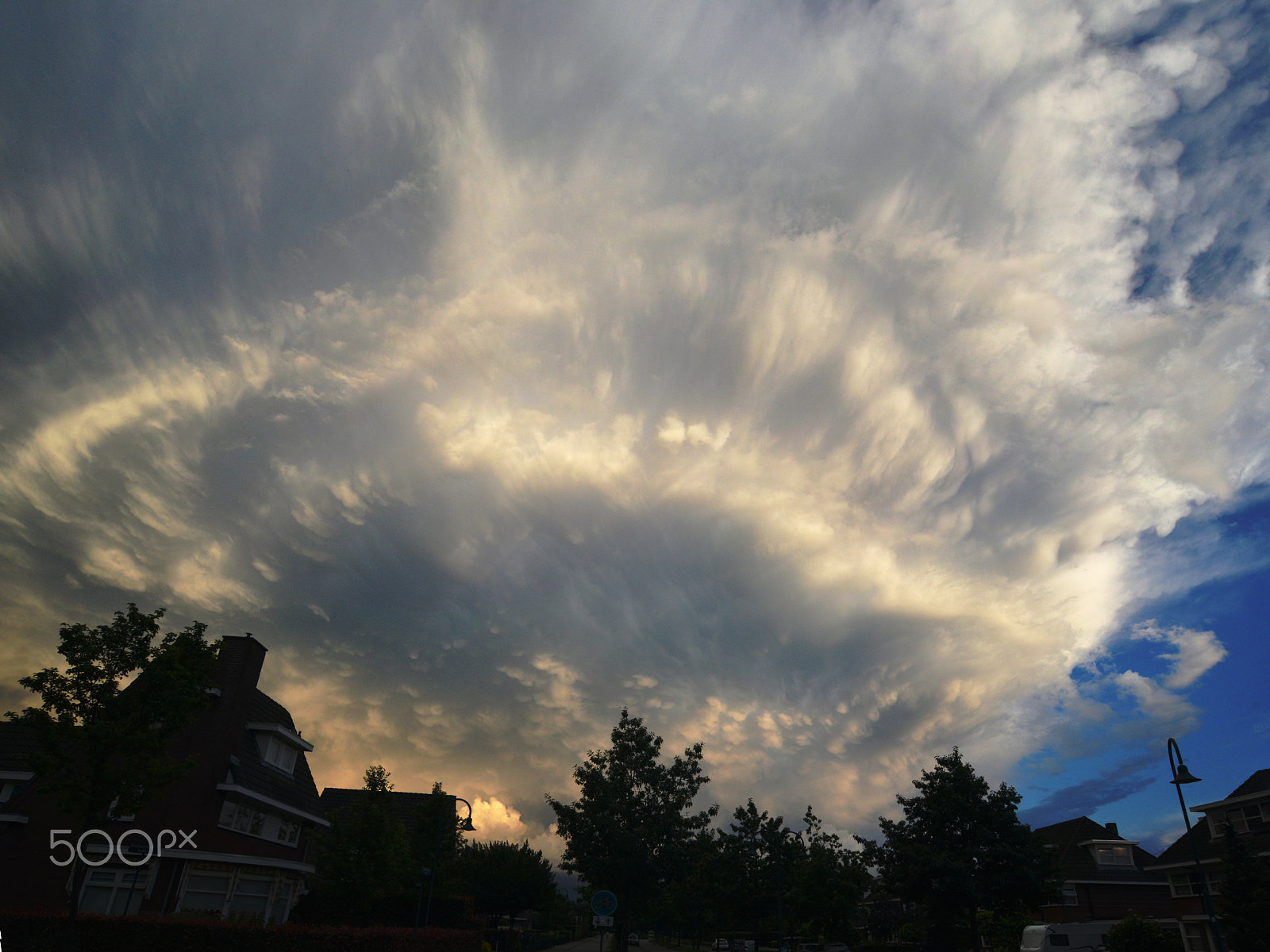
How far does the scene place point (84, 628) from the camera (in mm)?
22656

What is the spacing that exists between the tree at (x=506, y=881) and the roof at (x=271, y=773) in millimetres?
17183

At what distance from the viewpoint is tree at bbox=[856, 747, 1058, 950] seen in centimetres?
3981

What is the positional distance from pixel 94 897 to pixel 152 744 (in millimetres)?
16934

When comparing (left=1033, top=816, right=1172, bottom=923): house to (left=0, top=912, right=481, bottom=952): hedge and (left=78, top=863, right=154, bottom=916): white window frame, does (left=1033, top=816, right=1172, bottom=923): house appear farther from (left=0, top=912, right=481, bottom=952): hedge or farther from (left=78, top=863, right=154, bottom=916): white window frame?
(left=78, top=863, right=154, bottom=916): white window frame

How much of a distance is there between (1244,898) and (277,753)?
58.2m

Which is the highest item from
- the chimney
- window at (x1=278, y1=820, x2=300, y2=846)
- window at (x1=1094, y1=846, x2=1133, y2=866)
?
the chimney

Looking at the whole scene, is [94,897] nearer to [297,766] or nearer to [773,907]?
[297,766]

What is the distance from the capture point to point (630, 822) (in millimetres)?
51688

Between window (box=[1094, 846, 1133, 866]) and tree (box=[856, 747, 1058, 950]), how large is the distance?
24.4 meters

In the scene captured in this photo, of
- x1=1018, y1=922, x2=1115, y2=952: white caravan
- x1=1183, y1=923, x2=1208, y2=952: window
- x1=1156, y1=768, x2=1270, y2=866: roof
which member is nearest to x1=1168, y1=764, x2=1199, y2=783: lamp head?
x1=1018, y1=922, x2=1115, y2=952: white caravan

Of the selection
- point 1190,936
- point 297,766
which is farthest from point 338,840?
point 1190,936

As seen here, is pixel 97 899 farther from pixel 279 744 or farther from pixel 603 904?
pixel 603 904

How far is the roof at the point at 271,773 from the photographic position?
3762 cm

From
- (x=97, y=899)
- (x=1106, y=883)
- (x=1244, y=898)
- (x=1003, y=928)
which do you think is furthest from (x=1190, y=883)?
(x=97, y=899)
